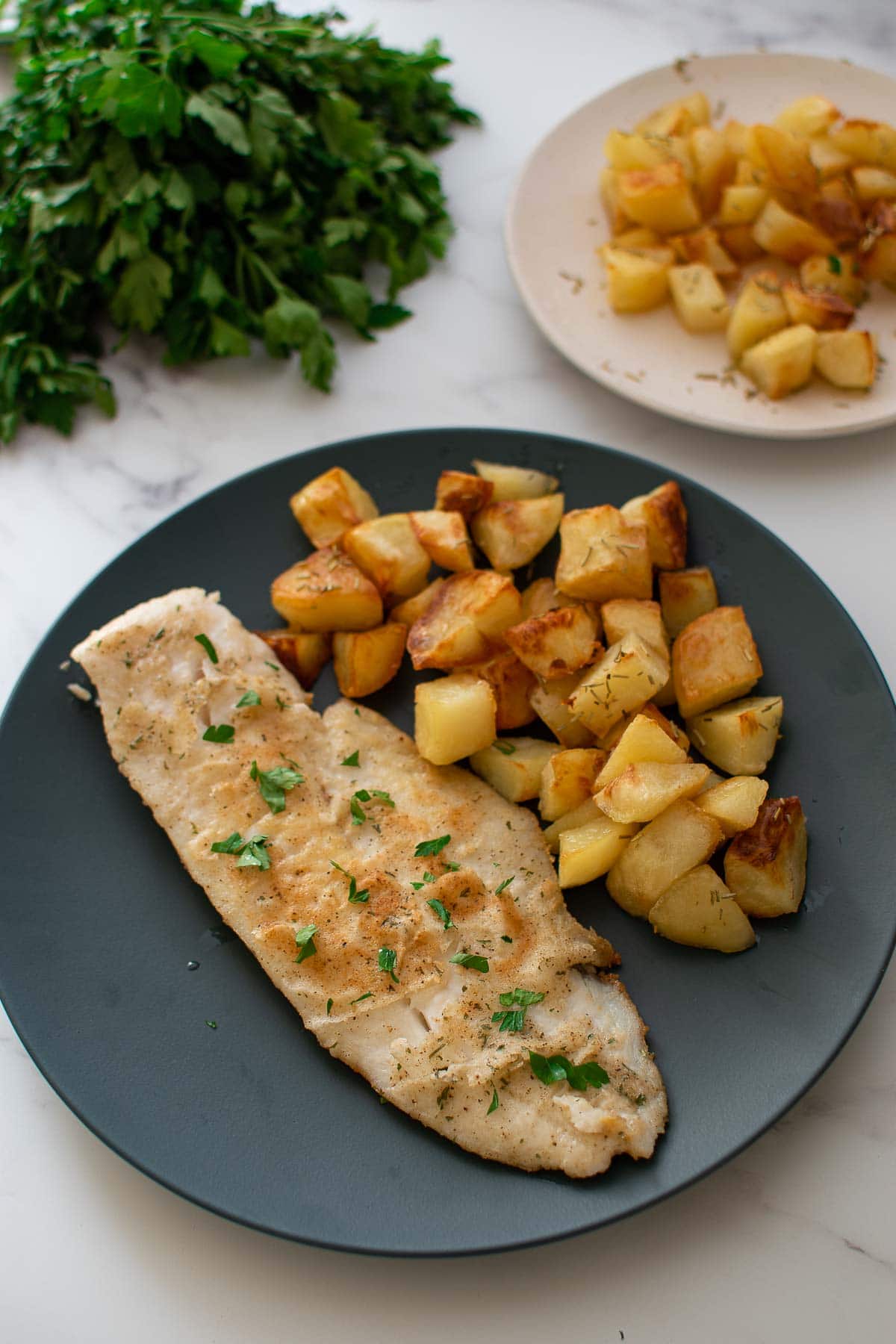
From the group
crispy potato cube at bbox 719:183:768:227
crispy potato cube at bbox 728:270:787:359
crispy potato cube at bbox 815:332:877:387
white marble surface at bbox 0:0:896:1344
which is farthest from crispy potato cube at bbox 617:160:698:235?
crispy potato cube at bbox 815:332:877:387

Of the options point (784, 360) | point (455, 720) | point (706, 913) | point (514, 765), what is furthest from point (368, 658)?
point (784, 360)

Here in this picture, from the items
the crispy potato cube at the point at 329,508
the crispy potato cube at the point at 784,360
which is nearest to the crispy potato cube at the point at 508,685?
the crispy potato cube at the point at 329,508

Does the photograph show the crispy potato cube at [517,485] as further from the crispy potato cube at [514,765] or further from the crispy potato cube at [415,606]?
the crispy potato cube at [514,765]

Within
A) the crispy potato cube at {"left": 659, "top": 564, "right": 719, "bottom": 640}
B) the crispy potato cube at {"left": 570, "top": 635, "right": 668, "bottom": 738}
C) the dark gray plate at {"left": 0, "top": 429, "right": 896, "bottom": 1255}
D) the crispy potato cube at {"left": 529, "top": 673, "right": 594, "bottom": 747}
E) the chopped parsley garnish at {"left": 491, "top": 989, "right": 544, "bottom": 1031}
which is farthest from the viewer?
the crispy potato cube at {"left": 659, "top": 564, "right": 719, "bottom": 640}

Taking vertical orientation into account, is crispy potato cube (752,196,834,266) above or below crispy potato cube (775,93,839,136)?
below

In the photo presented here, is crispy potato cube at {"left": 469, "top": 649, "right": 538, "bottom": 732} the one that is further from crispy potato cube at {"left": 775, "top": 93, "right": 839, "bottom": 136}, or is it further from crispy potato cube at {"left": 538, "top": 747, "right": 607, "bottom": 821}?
crispy potato cube at {"left": 775, "top": 93, "right": 839, "bottom": 136}

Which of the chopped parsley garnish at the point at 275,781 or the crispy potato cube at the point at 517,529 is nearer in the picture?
the chopped parsley garnish at the point at 275,781

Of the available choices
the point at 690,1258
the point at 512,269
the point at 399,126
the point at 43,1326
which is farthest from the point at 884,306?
the point at 43,1326
